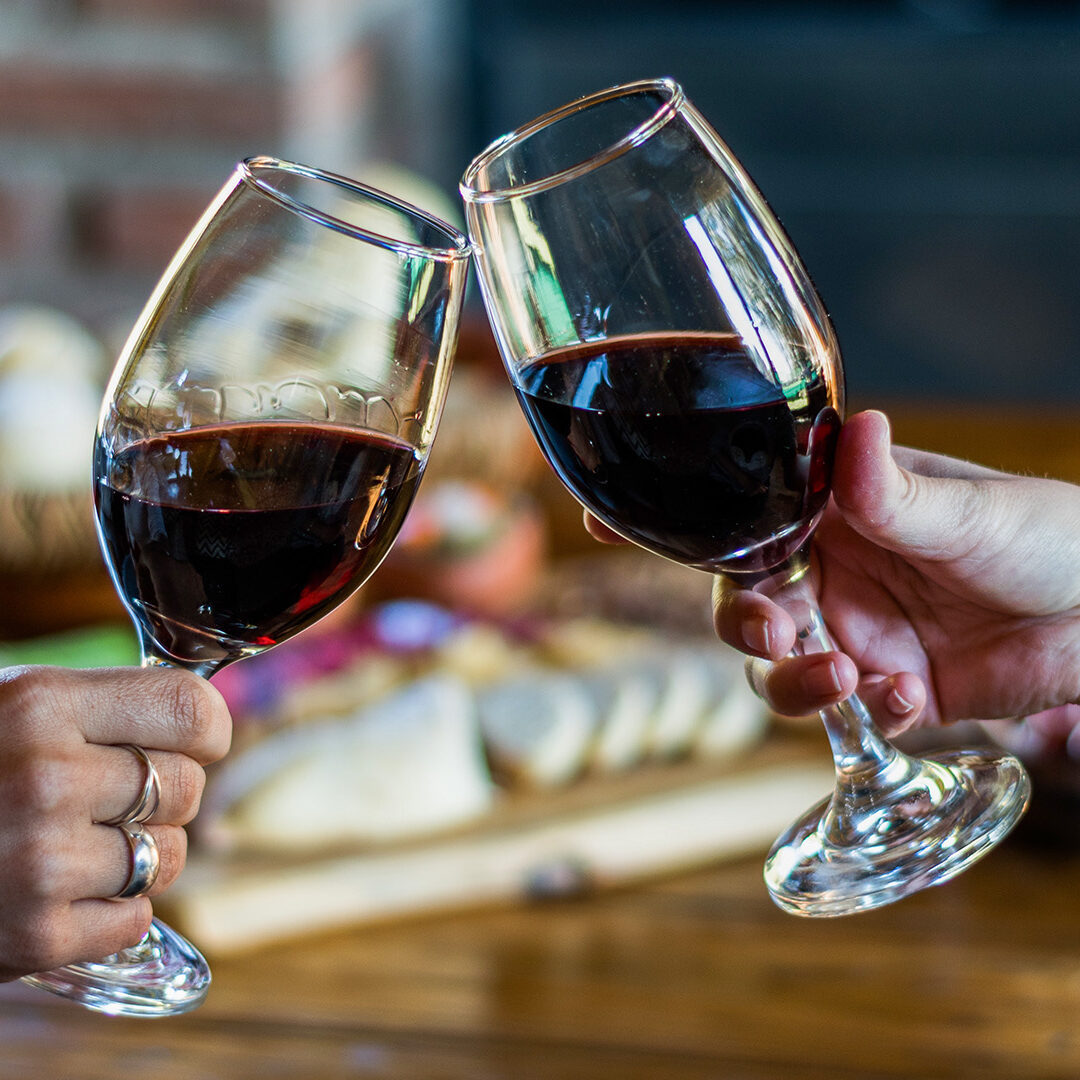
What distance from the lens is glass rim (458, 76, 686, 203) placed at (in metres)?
0.53

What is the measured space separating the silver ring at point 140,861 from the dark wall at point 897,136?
6.32 feet

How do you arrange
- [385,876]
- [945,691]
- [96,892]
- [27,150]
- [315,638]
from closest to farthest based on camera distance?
[96,892], [945,691], [385,876], [315,638], [27,150]

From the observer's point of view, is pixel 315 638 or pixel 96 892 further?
pixel 315 638

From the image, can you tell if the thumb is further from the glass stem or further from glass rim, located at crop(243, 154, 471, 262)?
glass rim, located at crop(243, 154, 471, 262)

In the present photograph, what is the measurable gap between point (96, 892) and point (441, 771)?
1.65 feet

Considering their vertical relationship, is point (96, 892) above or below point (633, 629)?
above

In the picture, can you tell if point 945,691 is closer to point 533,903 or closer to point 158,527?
point 533,903

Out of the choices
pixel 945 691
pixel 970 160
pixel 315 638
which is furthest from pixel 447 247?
pixel 970 160

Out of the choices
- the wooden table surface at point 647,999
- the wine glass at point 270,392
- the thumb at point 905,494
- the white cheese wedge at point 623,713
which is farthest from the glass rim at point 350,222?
the white cheese wedge at point 623,713

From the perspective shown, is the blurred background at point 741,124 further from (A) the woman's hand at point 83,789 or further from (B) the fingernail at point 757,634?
(A) the woman's hand at point 83,789

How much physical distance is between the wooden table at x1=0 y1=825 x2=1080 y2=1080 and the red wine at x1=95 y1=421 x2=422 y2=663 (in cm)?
29

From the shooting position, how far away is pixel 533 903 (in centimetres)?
95

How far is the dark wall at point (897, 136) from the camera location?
7.45 feet

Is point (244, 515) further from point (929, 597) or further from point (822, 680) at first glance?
point (929, 597)
